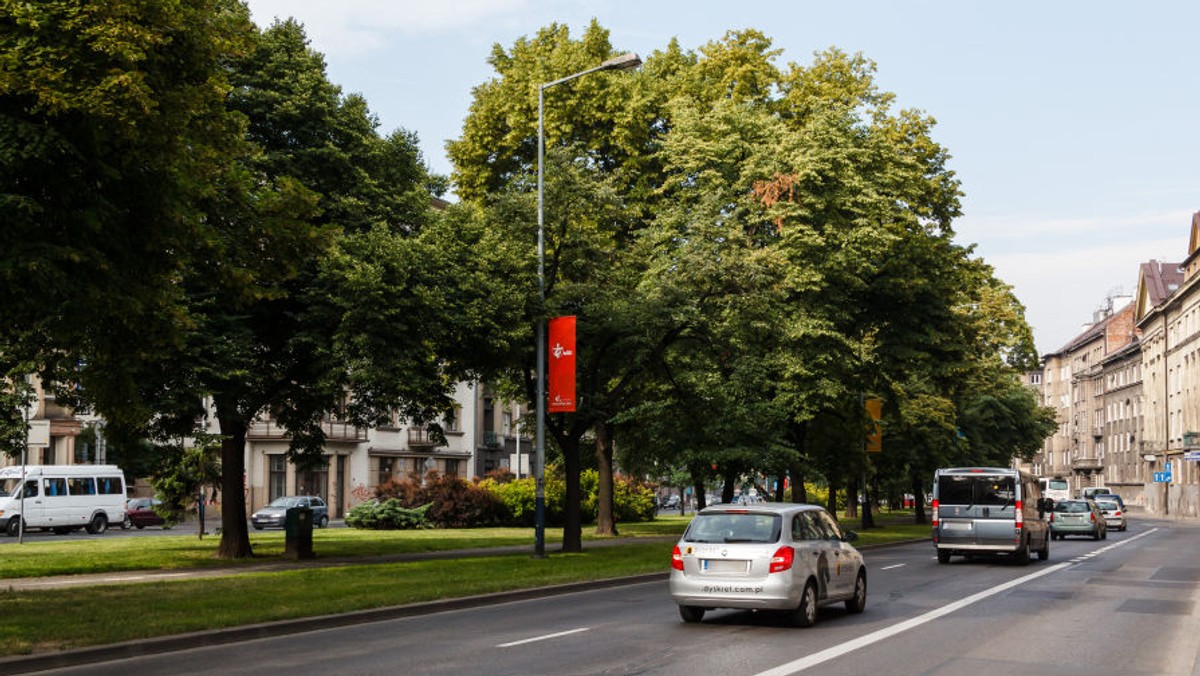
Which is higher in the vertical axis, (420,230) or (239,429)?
(420,230)

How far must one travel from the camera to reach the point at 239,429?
88.4 ft

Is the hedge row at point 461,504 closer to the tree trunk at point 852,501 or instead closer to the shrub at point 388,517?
the shrub at point 388,517

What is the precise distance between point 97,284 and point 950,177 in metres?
33.8

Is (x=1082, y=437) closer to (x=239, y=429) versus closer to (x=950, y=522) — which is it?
(x=950, y=522)

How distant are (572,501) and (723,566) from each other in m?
15.0

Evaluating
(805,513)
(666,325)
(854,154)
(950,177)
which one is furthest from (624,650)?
(950,177)

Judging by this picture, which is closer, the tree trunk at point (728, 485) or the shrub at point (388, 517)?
the tree trunk at point (728, 485)

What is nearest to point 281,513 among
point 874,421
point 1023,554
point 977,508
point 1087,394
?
point 874,421

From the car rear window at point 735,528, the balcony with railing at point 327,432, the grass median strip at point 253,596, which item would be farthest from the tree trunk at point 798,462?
the balcony with railing at point 327,432

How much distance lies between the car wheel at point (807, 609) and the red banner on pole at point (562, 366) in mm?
10933

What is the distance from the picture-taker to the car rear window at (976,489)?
27.4m

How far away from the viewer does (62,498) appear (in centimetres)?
4662

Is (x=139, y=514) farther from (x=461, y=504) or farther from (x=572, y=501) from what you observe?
(x=572, y=501)

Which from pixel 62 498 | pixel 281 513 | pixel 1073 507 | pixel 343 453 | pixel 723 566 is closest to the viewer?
pixel 723 566
